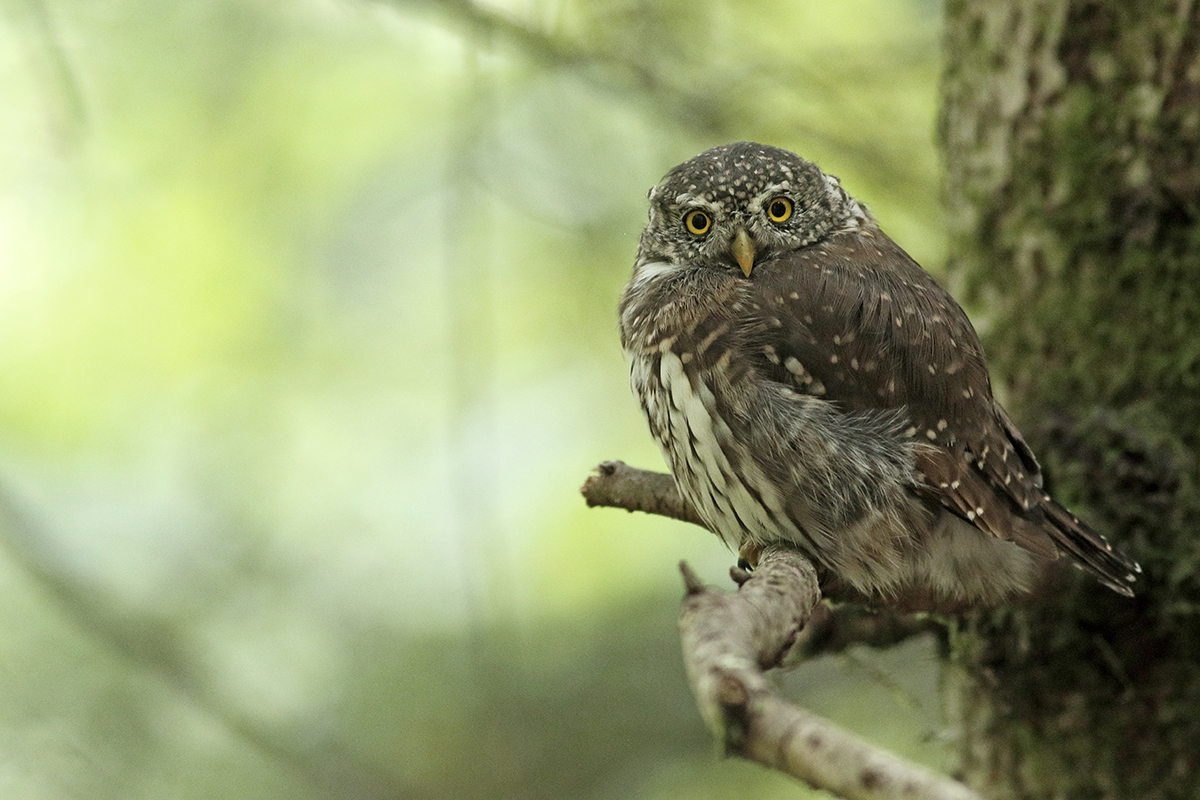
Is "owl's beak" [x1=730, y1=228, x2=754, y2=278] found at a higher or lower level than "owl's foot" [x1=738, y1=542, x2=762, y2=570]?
higher

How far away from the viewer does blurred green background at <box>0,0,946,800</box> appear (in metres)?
3.50

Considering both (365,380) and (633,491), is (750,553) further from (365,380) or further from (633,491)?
(365,380)

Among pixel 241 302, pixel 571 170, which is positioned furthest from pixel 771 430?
pixel 241 302

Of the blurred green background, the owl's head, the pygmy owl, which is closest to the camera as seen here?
the pygmy owl

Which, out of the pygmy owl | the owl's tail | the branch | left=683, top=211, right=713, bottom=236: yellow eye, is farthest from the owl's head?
the branch

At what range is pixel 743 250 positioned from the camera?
281cm

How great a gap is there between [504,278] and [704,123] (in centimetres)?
117

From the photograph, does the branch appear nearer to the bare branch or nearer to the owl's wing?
the bare branch

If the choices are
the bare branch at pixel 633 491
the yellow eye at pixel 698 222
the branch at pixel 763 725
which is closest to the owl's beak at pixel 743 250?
the yellow eye at pixel 698 222

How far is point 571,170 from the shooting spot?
13.0 feet

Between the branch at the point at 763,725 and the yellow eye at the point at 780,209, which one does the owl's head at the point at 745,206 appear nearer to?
the yellow eye at the point at 780,209

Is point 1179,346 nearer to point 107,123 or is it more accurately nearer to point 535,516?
point 535,516

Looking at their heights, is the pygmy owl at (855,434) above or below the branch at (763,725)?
above

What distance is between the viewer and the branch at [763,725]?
3.06ft
